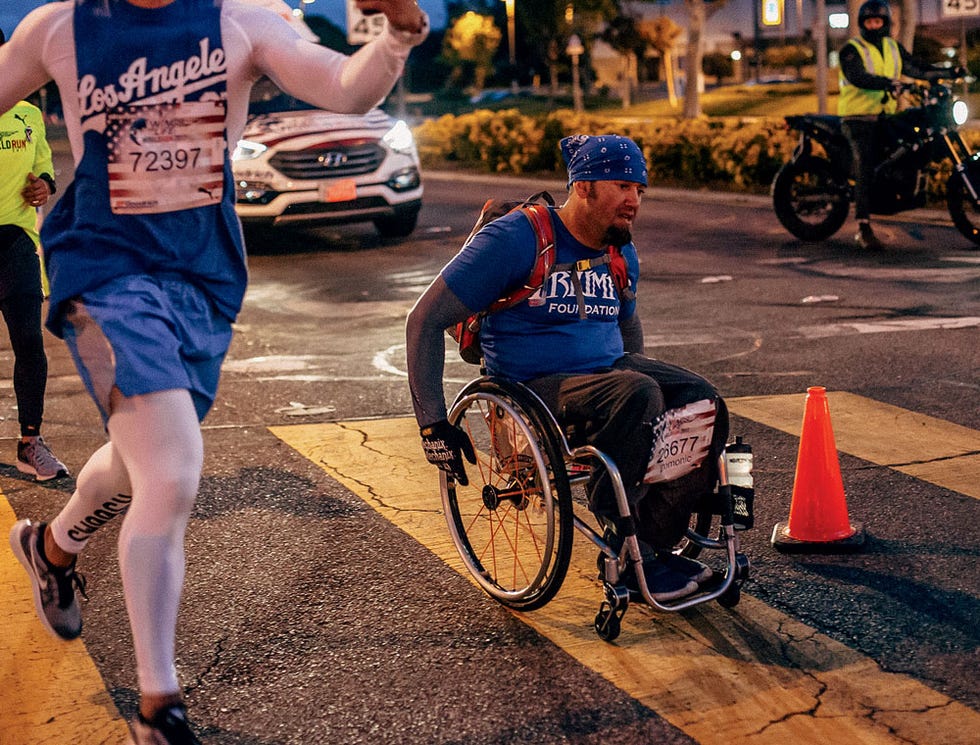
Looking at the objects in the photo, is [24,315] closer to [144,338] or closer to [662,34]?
[144,338]

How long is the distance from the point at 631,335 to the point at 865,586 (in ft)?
3.73

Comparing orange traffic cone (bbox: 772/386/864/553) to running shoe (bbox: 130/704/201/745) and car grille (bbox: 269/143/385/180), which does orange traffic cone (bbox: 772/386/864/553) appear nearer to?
running shoe (bbox: 130/704/201/745)

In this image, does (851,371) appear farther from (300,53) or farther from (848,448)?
(300,53)

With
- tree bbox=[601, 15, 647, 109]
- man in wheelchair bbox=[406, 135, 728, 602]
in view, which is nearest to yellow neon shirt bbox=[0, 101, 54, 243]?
man in wheelchair bbox=[406, 135, 728, 602]

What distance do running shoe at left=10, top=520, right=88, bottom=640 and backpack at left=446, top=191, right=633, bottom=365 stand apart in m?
1.42

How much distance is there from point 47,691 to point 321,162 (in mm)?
11203

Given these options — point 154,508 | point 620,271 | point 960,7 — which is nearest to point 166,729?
point 154,508

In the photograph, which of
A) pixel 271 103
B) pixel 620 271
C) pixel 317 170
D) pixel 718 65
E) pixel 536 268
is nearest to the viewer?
pixel 536 268

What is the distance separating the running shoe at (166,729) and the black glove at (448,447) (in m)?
1.23

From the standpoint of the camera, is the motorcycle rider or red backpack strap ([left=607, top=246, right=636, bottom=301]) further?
the motorcycle rider

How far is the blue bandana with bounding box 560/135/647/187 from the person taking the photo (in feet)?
15.2

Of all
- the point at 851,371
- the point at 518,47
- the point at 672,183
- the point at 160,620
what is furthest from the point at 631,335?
the point at 518,47

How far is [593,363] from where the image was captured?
15.6 feet

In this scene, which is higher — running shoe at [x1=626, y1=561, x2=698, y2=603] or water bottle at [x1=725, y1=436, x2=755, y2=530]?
water bottle at [x1=725, y1=436, x2=755, y2=530]
